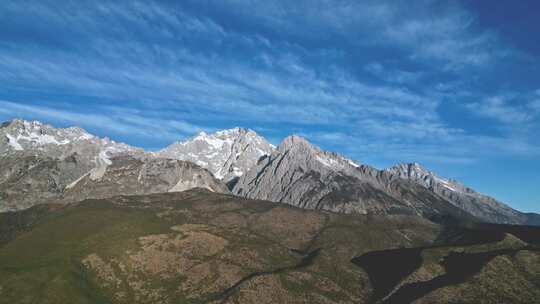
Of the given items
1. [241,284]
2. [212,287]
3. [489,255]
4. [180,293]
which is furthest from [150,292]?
[489,255]

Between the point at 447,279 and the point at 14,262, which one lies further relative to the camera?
the point at 14,262

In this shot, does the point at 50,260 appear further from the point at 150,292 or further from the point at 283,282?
the point at 283,282

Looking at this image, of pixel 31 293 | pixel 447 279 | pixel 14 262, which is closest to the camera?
pixel 31 293

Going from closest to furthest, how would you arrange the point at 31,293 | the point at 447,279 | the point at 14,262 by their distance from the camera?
the point at 31,293
the point at 447,279
the point at 14,262

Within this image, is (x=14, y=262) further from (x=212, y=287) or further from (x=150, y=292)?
(x=212, y=287)

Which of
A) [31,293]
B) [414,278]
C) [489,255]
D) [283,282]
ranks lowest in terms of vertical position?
[31,293]

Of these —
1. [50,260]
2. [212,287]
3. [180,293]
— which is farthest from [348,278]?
[50,260]

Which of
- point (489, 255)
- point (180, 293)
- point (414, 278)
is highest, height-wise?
point (489, 255)

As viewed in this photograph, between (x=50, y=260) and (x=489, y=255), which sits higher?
(x=489, y=255)

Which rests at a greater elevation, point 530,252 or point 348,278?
point 530,252
